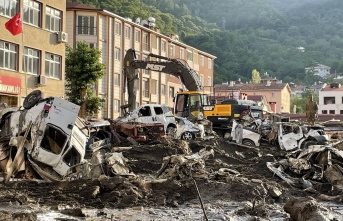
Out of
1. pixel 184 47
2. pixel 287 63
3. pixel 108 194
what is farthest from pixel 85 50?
pixel 287 63

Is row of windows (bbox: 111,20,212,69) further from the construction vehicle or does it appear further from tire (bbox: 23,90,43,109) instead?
tire (bbox: 23,90,43,109)

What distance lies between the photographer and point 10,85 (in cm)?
3409

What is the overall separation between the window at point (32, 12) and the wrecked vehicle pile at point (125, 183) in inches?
737

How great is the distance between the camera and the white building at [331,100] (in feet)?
362

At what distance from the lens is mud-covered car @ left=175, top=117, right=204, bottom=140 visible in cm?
2958

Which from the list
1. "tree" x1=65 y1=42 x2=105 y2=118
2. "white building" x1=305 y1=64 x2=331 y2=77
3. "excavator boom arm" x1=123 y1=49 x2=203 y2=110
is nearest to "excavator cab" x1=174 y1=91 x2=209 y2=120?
"excavator boom arm" x1=123 y1=49 x2=203 y2=110

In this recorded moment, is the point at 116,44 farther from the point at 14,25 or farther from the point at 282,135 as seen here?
the point at 282,135

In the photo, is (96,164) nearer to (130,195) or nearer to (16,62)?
(130,195)

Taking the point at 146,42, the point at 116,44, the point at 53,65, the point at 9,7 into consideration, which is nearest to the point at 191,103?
the point at 53,65

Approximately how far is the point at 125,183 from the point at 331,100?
4029 inches

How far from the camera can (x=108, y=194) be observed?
1380 centimetres

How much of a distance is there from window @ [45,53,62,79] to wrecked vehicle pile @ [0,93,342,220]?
19753 millimetres

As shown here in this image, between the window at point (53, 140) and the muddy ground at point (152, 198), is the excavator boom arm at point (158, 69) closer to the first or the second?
the window at point (53, 140)

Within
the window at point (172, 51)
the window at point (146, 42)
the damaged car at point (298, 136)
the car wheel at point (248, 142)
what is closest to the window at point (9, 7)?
the car wheel at point (248, 142)
